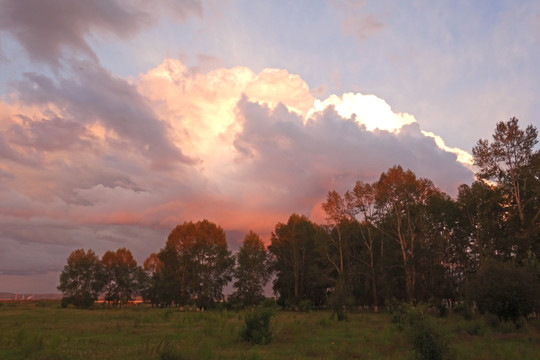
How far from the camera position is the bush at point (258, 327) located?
21.7m

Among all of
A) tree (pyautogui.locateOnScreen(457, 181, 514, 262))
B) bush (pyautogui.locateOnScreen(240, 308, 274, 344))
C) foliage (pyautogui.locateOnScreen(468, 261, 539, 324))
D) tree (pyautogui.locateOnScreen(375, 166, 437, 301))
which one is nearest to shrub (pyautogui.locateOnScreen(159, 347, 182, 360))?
bush (pyautogui.locateOnScreen(240, 308, 274, 344))

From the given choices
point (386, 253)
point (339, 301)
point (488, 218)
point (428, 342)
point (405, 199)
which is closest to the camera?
point (428, 342)

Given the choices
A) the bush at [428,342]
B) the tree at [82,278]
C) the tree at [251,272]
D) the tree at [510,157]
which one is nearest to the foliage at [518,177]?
the tree at [510,157]

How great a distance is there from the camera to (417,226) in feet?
203

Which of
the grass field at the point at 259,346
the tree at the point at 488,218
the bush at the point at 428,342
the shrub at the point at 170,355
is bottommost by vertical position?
the grass field at the point at 259,346

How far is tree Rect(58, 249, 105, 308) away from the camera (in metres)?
100

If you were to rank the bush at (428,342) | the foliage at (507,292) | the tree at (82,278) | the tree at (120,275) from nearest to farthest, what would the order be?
1. the bush at (428,342)
2. the foliage at (507,292)
3. the tree at (82,278)
4. the tree at (120,275)

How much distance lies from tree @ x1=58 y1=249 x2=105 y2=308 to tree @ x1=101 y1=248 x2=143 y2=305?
3178 mm

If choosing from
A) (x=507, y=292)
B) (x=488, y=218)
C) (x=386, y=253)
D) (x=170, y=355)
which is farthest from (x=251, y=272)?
(x=170, y=355)

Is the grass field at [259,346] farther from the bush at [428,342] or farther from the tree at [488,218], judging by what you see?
the tree at [488,218]

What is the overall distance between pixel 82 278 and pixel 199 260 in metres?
48.4

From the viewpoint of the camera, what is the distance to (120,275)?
115 meters

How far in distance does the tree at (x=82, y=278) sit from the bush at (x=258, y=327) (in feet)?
313

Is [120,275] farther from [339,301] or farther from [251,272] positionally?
[339,301]
